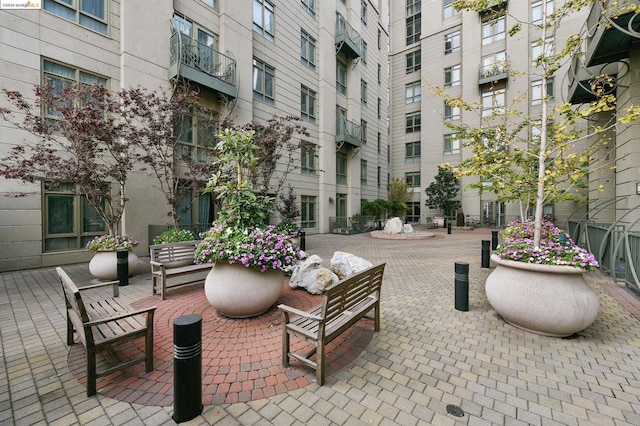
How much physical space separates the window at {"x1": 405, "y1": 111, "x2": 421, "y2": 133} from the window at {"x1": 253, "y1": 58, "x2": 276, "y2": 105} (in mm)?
20043

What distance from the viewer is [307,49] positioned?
19531 mm

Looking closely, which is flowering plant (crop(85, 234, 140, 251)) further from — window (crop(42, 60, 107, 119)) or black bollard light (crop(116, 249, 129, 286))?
window (crop(42, 60, 107, 119))

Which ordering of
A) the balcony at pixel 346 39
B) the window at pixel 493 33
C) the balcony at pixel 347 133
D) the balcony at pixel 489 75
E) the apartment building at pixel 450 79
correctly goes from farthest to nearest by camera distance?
the window at pixel 493 33 < the balcony at pixel 489 75 < the apartment building at pixel 450 79 < the balcony at pixel 347 133 < the balcony at pixel 346 39

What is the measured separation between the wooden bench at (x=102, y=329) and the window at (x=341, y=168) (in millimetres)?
19488

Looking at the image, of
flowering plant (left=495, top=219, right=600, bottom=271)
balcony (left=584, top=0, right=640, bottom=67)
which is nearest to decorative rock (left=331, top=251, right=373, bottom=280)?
flowering plant (left=495, top=219, right=600, bottom=271)

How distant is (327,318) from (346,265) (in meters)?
3.78

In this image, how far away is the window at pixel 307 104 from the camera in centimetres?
1914

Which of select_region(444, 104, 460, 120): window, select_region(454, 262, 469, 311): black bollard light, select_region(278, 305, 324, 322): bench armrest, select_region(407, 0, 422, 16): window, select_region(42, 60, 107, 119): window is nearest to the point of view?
select_region(278, 305, 324, 322): bench armrest

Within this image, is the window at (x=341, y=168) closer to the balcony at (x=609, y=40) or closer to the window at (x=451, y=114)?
the window at (x=451, y=114)

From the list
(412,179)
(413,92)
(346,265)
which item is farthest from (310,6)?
(346,265)

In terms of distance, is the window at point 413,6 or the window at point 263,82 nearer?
the window at point 263,82

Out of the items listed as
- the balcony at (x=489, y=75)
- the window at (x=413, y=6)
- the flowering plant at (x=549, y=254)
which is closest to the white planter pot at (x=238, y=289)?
the flowering plant at (x=549, y=254)

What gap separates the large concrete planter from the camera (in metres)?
3.73

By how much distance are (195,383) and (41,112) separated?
11153mm
